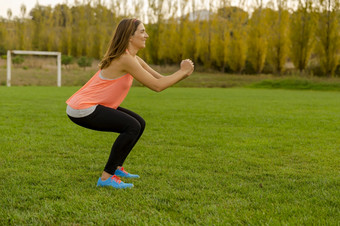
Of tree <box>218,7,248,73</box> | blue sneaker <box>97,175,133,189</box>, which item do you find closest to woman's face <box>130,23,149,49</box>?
blue sneaker <box>97,175,133,189</box>

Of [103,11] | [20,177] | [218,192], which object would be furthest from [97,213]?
[103,11]

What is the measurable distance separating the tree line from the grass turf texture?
68.3 ft

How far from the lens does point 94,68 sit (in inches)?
1582

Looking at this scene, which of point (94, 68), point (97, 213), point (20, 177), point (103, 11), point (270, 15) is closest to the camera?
point (97, 213)

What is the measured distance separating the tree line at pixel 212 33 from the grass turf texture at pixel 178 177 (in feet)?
68.3

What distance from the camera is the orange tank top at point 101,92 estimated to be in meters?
3.53

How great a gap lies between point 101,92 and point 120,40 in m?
0.51

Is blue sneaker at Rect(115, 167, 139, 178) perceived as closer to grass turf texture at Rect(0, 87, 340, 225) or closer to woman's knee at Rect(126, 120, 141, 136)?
grass turf texture at Rect(0, 87, 340, 225)

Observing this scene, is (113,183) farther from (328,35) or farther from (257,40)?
(257,40)

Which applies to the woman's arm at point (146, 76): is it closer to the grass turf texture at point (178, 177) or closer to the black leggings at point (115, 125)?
the black leggings at point (115, 125)

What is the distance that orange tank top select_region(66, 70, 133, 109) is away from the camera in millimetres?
3525

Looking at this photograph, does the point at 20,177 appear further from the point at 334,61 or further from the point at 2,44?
the point at 2,44

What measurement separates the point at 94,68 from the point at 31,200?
125ft

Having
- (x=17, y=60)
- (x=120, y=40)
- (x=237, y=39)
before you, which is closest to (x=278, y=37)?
(x=237, y=39)
